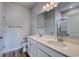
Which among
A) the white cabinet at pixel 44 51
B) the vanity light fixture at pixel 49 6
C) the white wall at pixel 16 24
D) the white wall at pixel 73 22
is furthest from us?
the white wall at pixel 16 24

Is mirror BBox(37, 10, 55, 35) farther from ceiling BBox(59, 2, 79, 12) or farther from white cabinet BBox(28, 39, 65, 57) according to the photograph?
white cabinet BBox(28, 39, 65, 57)

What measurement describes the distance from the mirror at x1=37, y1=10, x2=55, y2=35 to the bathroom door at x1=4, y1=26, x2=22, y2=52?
75 centimetres

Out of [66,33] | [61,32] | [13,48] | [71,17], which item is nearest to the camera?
[71,17]

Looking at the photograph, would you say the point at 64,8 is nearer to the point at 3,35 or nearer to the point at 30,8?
the point at 30,8

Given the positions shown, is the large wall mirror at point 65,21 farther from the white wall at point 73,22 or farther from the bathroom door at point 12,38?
the bathroom door at point 12,38

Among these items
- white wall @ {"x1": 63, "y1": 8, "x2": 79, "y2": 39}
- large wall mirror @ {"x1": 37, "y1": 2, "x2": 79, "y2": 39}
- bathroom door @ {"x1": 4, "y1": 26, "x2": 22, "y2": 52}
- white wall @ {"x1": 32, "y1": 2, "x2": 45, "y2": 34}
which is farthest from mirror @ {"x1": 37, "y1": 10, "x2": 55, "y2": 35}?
bathroom door @ {"x1": 4, "y1": 26, "x2": 22, "y2": 52}

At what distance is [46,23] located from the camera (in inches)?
109

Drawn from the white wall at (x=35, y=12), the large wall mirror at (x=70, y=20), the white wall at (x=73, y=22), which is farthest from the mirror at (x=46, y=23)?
the white wall at (x=73, y=22)

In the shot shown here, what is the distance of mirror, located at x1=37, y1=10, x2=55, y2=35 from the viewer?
8.01ft

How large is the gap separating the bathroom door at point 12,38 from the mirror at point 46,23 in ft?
2.46

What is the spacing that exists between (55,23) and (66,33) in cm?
48

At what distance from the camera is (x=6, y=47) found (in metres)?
2.84

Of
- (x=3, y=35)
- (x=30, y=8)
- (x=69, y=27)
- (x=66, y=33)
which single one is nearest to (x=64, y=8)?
(x=69, y=27)

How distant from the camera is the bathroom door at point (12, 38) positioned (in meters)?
2.85
